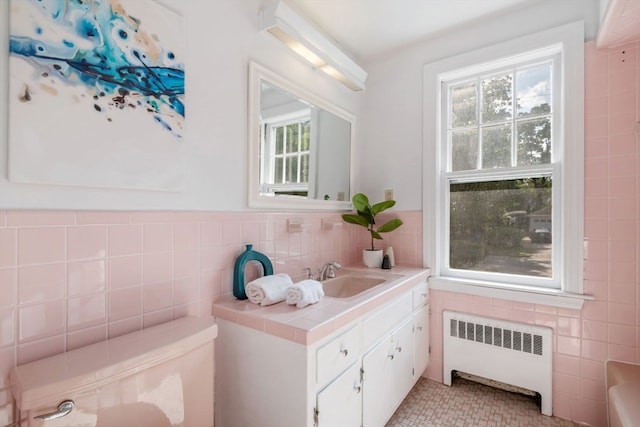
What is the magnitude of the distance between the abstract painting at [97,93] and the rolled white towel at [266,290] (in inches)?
22.0

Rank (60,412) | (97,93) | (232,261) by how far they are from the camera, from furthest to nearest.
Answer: (232,261)
(97,93)
(60,412)

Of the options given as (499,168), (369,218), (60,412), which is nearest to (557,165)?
(499,168)

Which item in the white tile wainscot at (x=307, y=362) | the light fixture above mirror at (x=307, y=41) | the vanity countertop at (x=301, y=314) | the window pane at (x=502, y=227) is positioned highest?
the light fixture above mirror at (x=307, y=41)

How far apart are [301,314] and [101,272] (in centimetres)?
76

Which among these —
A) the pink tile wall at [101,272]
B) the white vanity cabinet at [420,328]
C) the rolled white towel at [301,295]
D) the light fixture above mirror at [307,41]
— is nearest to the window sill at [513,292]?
the white vanity cabinet at [420,328]

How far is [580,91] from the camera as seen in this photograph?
5.91ft

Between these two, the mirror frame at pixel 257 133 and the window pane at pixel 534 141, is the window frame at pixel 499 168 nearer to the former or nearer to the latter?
the window pane at pixel 534 141

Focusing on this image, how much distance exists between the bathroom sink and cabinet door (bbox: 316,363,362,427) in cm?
67

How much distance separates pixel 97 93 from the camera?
3.43 feet

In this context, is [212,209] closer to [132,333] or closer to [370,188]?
[132,333]

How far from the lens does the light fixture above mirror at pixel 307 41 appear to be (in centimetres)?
155

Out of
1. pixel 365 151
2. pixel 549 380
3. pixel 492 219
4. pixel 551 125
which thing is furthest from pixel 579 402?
pixel 365 151

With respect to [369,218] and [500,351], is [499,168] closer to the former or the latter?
[369,218]

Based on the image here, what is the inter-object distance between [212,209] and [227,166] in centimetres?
23
